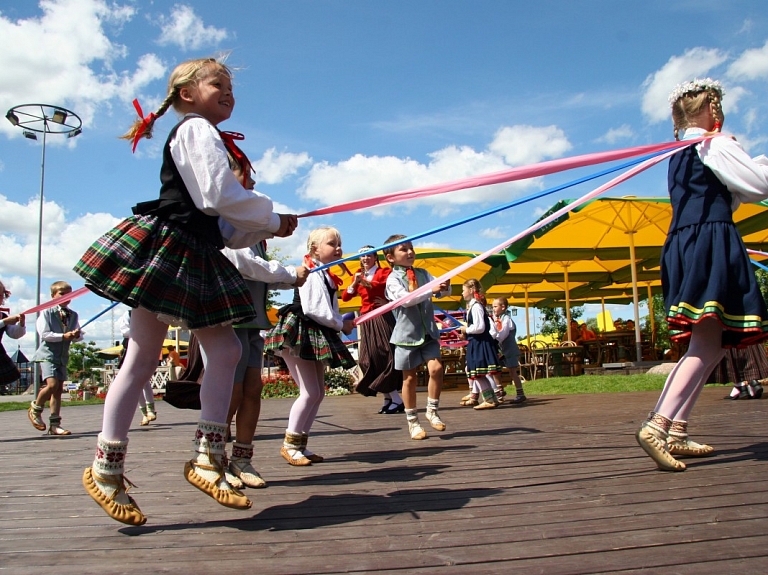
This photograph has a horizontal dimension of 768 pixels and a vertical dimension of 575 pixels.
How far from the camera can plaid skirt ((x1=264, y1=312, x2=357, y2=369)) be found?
3715 mm

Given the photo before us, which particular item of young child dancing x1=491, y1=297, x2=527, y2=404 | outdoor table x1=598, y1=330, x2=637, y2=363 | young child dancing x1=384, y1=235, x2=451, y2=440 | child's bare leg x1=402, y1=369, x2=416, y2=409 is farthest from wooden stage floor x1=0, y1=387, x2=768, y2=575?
outdoor table x1=598, y1=330, x2=637, y2=363

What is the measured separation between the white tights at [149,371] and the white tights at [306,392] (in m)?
1.33

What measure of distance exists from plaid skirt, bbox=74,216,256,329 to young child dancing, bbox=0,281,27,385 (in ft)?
9.92

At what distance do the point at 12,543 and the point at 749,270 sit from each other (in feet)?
10.7

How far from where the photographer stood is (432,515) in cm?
231

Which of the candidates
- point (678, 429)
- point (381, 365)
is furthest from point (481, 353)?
point (678, 429)

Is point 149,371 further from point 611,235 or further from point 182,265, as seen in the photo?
point 611,235

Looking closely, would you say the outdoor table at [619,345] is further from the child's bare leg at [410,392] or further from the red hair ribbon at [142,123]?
the red hair ribbon at [142,123]

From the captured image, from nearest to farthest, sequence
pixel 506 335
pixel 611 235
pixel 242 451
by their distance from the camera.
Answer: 1. pixel 242 451
2. pixel 506 335
3. pixel 611 235

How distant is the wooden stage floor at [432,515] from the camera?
179cm

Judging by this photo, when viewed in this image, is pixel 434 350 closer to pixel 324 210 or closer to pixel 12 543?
pixel 324 210

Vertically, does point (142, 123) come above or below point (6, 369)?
above

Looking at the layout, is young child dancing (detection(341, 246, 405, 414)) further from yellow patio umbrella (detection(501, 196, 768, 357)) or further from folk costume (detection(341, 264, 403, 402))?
yellow patio umbrella (detection(501, 196, 768, 357))

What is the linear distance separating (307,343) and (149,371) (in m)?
1.42
